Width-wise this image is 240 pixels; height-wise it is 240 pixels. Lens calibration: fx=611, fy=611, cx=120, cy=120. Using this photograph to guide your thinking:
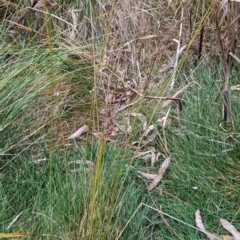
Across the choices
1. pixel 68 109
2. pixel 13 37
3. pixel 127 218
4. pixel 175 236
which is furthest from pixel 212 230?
pixel 13 37

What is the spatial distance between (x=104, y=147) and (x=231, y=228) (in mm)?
541

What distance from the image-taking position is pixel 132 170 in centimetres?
240

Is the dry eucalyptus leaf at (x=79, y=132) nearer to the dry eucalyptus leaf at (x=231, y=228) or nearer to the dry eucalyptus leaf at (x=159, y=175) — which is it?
the dry eucalyptus leaf at (x=159, y=175)

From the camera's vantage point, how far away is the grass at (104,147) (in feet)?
6.88

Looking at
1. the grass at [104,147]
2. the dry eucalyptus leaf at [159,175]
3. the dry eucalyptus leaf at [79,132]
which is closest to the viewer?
the grass at [104,147]

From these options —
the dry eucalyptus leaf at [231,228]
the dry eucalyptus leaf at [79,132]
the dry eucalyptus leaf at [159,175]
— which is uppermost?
the dry eucalyptus leaf at [79,132]

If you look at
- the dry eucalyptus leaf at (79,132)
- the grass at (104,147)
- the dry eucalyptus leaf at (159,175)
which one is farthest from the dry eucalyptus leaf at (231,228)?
the dry eucalyptus leaf at (79,132)

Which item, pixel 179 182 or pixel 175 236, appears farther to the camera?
pixel 179 182

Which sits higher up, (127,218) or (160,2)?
(160,2)

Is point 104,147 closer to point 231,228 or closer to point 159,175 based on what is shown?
point 159,175

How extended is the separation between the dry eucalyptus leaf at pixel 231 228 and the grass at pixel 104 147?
0.11ft

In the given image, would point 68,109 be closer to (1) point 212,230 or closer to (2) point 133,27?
(2) point 133,27

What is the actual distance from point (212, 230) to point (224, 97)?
55 cm

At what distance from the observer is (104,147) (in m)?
2.03
